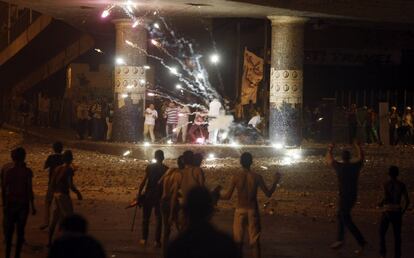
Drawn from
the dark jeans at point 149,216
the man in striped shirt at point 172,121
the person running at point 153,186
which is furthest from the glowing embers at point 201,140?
the person running at point 153,186

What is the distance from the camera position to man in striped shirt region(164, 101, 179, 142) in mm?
28716

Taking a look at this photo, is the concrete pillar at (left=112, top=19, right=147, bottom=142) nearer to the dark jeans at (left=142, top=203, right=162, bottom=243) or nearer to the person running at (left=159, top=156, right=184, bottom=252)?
the dark jeans at (left=142, top=203, right=162, bottom=243)

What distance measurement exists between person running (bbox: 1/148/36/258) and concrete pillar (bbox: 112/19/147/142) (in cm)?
1647

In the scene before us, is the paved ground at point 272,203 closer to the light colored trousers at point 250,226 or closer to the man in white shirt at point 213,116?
the light colored trousers at point 250,226

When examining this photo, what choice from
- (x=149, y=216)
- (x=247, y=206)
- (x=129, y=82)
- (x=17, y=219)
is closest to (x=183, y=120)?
(x=129, y=82)

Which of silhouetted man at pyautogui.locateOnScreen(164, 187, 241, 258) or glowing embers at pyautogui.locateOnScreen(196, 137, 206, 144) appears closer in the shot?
silhouetted man at pyautogui.locateOnScreen(164, 187, 241, 258)

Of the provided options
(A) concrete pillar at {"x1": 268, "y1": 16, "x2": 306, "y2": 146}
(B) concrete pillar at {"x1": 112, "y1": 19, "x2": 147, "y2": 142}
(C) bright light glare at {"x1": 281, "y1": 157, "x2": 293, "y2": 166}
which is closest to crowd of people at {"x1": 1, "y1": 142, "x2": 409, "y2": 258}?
(C) bright light glare at {"x1": 281, "y1": 157, "x2": 293, "y2": 166}

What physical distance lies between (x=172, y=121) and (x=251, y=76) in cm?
320

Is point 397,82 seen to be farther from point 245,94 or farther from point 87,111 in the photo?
point 87,111

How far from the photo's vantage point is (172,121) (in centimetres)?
2873

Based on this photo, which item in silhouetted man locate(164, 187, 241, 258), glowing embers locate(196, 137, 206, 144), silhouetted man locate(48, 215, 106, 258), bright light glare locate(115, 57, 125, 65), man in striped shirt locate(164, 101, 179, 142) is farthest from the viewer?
man in striped shirt locate(164, 101, 179, 142)

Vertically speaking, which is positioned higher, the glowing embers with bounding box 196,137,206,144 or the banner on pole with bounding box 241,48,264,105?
the banner on pole with bounding box 241,48,264,105

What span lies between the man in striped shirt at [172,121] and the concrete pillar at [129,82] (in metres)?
1.10

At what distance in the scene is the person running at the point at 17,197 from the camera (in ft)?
35.2
